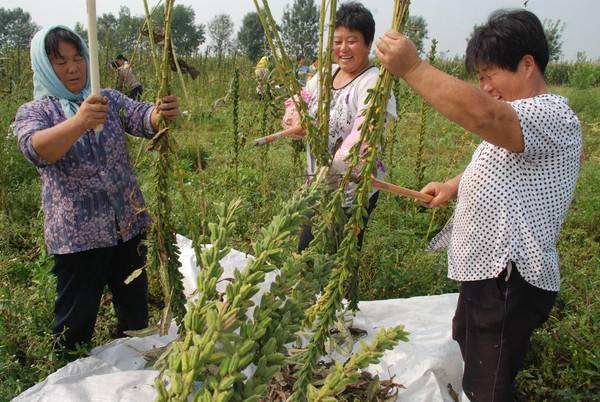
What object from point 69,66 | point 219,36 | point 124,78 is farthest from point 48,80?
point 219,36

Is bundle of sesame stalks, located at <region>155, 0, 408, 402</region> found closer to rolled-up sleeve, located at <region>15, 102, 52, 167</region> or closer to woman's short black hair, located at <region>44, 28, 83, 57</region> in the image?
rolled-up sleeve, located at <region>15, 102, 52, 167</region>

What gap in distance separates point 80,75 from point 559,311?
92.8 inches

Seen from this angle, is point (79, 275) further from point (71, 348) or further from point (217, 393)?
point (217, 393)


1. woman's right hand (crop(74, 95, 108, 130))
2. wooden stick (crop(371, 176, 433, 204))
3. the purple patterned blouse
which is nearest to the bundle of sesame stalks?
wooden stick (crop(371, 176, 433, 204))

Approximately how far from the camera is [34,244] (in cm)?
312

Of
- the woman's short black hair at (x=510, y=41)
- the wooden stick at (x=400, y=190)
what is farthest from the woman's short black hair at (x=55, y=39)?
the woman's short black hair at (x=510, y=41)

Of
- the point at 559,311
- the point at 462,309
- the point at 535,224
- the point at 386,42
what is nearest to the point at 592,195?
the point at 559,311

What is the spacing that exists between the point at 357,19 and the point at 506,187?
1.09 meters

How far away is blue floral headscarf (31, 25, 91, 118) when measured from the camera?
1648 millimetres

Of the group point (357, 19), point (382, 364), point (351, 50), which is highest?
point (357, 19)

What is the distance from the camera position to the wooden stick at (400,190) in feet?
4.71

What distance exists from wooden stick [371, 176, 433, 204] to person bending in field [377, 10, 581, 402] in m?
0.17

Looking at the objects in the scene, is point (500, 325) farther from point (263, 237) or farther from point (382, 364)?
point (263, 237)

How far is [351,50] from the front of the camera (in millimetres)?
2074
